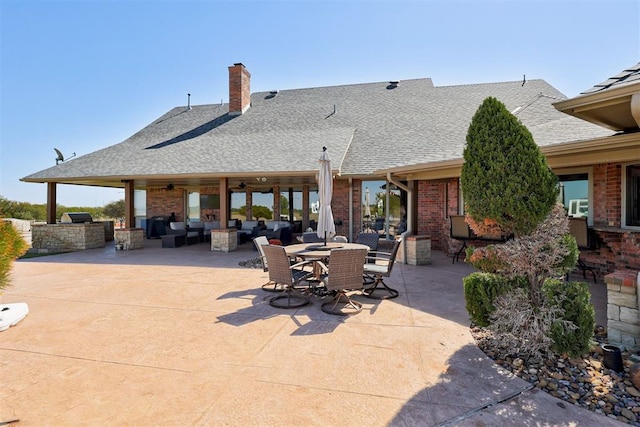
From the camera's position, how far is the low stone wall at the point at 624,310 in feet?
11.6

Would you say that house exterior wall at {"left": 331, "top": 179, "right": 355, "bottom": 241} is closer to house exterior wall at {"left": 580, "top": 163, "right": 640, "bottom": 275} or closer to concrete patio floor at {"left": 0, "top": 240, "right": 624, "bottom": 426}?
concrete patio floor at {"left": 0, "top": 240, "right": 624, "bottom": 426}

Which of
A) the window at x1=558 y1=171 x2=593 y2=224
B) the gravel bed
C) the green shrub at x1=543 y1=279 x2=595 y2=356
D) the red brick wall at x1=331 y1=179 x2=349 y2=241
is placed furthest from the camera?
the red brick wall at x1=331 y1=179 x2=349 y2=241

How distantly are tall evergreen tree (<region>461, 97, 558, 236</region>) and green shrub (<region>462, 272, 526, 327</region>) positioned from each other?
24.6 inches

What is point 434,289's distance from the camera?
20.5ft

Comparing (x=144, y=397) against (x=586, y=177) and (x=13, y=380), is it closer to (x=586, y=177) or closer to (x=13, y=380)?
(x=13, y=380)

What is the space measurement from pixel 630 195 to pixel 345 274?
655 centimetres

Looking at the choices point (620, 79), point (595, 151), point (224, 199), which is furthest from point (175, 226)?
point (620, 79)

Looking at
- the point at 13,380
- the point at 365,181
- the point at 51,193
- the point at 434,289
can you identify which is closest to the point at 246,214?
the point at 365,181

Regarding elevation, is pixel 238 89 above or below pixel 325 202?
above

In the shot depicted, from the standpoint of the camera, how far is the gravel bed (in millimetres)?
2645

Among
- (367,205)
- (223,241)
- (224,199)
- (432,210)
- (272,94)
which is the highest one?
(272,94)

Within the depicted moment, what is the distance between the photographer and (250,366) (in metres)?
3.28

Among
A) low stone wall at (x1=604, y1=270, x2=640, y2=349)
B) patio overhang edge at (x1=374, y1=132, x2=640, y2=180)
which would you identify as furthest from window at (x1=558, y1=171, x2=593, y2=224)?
low stone wall at (x1=604, y1=270, x2=640, y2=349)

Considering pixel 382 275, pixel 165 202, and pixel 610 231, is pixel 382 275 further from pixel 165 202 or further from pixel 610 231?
pixel 165 202
